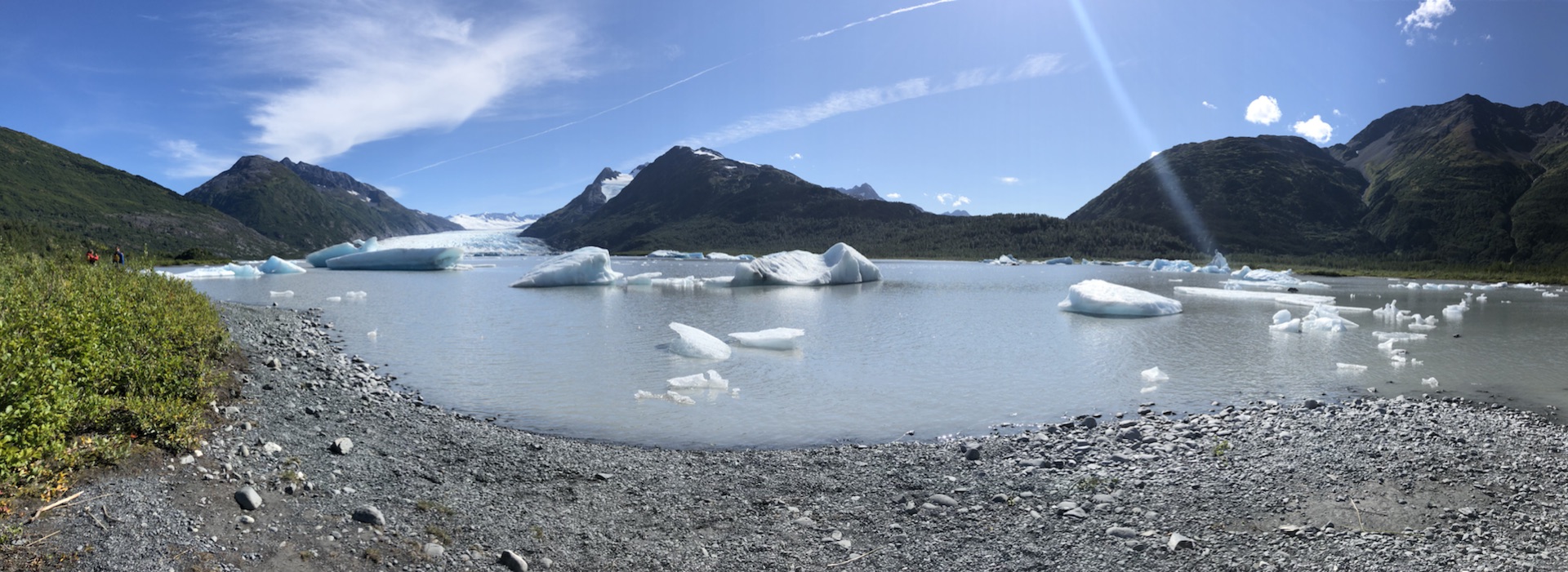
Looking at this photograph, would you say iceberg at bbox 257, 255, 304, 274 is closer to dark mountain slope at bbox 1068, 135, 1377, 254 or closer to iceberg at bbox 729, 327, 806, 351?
iceberg at bbox 729, 327, 806, 351

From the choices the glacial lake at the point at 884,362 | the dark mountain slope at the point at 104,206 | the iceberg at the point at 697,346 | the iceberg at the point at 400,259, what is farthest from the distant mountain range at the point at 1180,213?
the iceberg at the point at 697,346

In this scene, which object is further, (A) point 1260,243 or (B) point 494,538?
(A) point 1260,243

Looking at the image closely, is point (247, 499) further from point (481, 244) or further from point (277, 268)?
point (481, 244)

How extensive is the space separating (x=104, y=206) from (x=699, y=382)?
17166cm

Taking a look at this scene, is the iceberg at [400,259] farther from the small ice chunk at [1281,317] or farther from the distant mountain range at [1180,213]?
the distant mountain range at [1180,213]

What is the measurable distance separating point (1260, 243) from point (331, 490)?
17079 cm

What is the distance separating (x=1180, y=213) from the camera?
553ft

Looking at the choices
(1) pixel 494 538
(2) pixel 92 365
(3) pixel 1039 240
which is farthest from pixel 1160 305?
(3) pixel 1039 240

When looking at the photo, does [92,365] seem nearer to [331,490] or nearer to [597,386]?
[331,490]

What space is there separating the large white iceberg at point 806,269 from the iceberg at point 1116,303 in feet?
60.6

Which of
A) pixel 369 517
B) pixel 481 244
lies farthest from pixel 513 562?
pixel 481 244

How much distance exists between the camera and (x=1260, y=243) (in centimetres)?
14638

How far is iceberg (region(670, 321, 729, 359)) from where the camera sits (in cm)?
1602

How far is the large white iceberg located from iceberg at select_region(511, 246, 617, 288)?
760 centimetres
